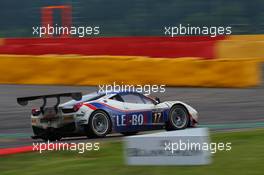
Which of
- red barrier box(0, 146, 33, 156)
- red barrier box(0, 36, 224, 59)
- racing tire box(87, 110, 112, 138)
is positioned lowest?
red barrier box(0, 146, 33, 156)

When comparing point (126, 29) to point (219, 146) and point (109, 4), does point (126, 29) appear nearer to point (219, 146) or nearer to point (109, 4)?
point (109, 4)

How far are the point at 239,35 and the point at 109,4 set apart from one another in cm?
532

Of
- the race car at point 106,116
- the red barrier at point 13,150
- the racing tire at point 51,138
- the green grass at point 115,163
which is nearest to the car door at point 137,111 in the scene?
the race car at point 106,116

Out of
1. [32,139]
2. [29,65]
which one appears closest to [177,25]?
[29,65]

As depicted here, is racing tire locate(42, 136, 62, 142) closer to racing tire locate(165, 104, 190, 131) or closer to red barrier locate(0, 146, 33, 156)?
red barrier locate(0, 146, 33, 156)

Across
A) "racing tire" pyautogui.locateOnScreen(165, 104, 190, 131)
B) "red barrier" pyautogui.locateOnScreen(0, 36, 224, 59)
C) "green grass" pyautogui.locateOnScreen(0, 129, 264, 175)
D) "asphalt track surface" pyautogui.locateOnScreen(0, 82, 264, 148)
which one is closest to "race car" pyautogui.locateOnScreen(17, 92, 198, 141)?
"racing tire" pyautogui.locateOnScreen(165, 104, 190, 131)

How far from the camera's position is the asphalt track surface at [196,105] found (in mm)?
13557

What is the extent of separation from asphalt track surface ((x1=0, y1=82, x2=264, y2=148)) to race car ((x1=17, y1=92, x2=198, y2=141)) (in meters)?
0.30

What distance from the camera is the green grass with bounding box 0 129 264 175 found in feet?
23.7

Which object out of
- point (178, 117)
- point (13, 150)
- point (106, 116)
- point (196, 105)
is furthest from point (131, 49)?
point (13, 150)

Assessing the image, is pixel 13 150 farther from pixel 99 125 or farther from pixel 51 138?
pixel 99 125

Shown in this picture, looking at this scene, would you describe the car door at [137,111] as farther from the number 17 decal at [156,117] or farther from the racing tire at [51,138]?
the racing tire at [51,138]

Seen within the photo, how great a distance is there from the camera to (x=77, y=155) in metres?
9.07

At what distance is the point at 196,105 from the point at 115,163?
8.92 meters
